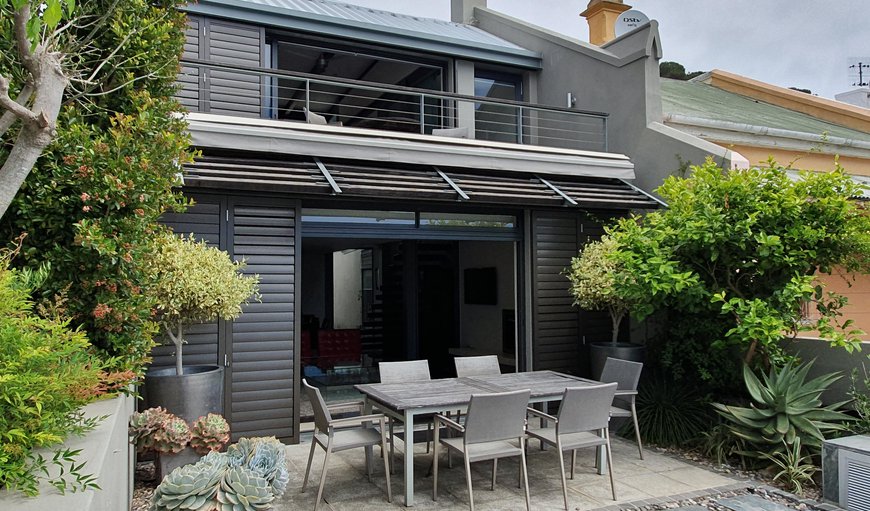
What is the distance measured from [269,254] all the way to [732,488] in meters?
5.49

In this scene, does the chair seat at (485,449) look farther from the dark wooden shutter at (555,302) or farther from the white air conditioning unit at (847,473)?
the dark wooden shutter at (555,302)

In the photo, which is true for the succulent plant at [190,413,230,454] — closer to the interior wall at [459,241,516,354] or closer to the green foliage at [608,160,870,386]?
the green foliage at [608,160,870,386]

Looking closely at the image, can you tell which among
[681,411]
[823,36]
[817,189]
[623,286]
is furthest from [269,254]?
[823,36]

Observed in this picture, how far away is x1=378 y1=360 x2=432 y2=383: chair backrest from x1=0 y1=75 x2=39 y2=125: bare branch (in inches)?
164

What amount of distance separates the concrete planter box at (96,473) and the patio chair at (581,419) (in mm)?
3393

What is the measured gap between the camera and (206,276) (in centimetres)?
589

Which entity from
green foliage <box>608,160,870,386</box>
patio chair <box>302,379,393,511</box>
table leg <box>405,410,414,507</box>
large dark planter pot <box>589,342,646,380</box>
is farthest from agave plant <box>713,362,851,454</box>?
patio chair <box>302,379,393,511</box>

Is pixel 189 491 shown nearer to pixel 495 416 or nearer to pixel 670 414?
pixel 495 416

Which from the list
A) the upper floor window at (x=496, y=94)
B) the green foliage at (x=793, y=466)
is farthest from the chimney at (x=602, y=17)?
the green foliage at (x=793, y=466)

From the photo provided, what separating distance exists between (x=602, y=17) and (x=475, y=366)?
31.2ft

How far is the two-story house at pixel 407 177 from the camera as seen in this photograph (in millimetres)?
7102

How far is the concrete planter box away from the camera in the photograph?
6.88ft

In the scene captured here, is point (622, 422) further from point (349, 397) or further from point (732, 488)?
point (349, 397)

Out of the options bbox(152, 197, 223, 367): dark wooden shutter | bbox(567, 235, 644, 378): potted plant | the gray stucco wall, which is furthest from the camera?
the gray stucco wall
